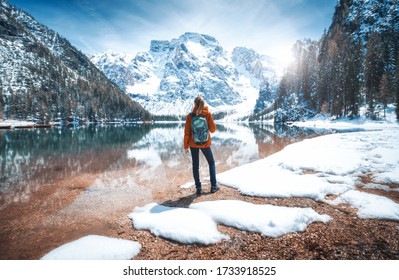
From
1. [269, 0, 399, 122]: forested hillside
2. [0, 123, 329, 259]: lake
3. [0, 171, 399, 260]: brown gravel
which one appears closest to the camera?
[0, 171, 399, 260]: brown gravel

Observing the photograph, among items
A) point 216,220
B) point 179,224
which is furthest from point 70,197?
point 216,220

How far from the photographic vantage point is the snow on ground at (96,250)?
3963 mm

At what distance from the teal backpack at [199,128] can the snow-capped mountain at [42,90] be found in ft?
482

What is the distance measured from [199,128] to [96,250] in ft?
14.0

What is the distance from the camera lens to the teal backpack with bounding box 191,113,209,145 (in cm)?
697

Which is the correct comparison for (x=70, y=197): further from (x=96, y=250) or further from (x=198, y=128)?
(x=198, y=128)

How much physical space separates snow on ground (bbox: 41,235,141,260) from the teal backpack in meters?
3.62

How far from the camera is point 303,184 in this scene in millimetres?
7195

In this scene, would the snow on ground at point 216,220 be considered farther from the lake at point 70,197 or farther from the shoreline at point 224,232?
the lake at point 70,197

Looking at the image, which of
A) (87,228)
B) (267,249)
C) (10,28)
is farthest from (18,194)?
(10,28)

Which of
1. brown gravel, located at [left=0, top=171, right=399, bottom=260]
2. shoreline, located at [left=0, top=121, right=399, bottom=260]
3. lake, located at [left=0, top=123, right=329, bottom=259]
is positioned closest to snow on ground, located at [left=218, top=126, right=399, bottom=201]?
shoreline, located at [left=0, top=121, right=399, bottom=260]

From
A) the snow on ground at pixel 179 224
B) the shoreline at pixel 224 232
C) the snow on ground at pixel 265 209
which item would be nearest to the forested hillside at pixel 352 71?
the snow on ground at pixel 265 209

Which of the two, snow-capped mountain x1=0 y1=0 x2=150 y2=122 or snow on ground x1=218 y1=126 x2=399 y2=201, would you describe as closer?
snow on ground x1=218 y1=126 x2=399 y2=201

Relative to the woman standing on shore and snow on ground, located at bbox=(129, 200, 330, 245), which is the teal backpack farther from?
A: snow on ground, located at bbox=(129, 200, 330, 245)
